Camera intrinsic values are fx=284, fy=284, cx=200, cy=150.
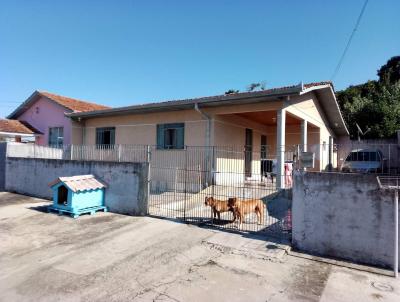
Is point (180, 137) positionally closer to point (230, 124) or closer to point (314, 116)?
point (230, 124)

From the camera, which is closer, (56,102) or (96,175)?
(96,175)

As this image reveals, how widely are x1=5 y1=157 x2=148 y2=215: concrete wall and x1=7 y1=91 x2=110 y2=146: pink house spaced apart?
12.4 ft

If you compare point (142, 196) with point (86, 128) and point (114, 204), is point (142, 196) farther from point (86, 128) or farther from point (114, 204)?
point (86, 128)

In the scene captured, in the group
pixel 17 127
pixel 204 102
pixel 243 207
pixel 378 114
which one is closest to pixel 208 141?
pixel 204 102

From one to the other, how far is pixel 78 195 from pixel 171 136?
496 centimetres

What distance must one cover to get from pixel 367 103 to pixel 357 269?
69.3 ft

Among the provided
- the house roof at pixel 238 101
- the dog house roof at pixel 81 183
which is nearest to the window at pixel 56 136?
the house roof at pixel 238 101

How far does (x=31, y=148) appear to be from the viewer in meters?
12.5

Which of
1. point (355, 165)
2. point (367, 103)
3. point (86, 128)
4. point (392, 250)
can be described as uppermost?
point (367, 103)

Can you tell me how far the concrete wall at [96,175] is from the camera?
316 inches

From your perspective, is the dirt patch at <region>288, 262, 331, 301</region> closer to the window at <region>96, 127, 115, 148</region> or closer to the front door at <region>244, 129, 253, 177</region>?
the front door at <region>244, 129, 253, 177</region>

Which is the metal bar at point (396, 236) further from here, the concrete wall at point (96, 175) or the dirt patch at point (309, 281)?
the concrete wall at point (96, 175)

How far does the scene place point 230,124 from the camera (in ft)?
39.1

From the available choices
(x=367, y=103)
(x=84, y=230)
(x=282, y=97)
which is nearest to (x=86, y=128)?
(x=84, y=230)
